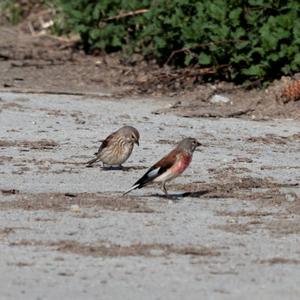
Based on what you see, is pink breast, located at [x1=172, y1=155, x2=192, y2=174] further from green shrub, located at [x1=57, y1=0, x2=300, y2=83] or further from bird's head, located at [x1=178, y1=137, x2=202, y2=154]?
green shrub, located at [x1=57, y1=0, x2=300, y2=83]

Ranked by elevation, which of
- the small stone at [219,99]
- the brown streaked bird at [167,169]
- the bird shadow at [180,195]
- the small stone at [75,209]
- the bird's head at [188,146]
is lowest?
the small stone at [219,99]

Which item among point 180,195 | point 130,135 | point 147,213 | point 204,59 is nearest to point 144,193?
point 180,195

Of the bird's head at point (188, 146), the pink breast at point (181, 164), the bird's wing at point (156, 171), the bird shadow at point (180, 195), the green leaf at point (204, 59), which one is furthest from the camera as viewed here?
the green leaf at point (204, 59)

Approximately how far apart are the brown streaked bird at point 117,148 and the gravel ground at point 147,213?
0.15 m

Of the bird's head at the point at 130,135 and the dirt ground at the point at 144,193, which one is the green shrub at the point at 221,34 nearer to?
the dirt ground at the point at 144,193

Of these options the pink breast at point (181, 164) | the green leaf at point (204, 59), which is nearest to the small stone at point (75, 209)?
the pink breast at point (181, 164)

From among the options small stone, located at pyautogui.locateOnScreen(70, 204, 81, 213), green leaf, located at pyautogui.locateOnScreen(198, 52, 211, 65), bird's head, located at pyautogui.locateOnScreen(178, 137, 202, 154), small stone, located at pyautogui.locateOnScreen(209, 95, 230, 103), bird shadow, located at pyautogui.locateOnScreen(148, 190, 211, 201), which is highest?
bird's head, located at pyautogui.locateOnScreen(178, 137, 202, 154)

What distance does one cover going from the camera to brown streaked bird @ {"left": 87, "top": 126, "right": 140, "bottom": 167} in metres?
13.6

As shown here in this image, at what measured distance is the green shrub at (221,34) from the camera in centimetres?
1891

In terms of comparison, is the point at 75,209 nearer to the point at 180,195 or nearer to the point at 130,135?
the point at 180,195

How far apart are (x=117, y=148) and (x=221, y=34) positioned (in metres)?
6.21

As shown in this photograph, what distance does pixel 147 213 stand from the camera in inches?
428

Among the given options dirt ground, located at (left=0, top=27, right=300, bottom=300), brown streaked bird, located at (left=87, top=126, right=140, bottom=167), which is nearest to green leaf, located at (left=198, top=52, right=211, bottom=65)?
dirt ground, located at (left=0, top=27, right=300, bottom=300)

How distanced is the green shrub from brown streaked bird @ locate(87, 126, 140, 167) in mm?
5434
